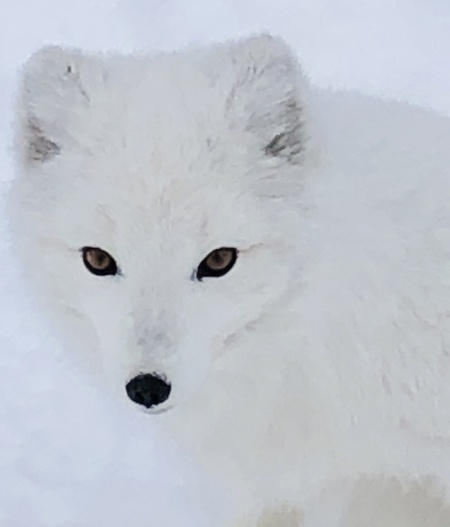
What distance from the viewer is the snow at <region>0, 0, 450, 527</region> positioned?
6.89 ft

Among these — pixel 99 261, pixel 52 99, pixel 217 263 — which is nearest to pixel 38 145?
pixel 52 99

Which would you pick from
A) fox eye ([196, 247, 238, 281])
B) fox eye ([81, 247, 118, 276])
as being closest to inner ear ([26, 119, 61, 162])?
fox eye ([81, 247, 118, 276])

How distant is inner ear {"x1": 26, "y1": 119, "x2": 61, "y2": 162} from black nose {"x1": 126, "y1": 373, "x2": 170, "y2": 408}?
330mm

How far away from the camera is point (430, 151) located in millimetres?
1624

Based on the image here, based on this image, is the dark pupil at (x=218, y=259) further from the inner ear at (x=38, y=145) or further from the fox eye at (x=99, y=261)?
the inner ear at (x=38, y=145)

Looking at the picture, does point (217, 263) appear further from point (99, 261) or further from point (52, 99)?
point (52, 99)

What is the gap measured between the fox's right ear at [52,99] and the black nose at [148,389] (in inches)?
12.9

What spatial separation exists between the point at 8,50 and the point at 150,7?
1.32ft

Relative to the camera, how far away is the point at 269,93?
1384mm

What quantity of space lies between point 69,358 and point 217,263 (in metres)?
0.40

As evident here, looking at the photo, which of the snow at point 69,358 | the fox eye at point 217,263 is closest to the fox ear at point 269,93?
the fox eye at point 217,263

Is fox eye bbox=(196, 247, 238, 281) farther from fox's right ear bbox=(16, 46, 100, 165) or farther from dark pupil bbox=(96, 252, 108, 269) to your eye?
fox's right ear bbox=(16, 46, 100, 165)

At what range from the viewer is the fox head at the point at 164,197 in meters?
1.34

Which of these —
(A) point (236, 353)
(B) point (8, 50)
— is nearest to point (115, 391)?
(A) point (236, 353)
